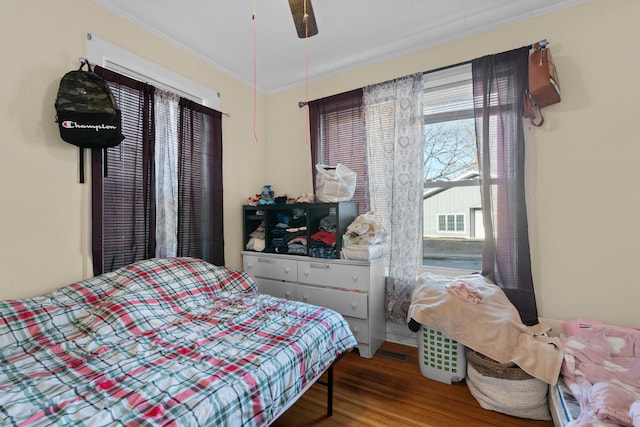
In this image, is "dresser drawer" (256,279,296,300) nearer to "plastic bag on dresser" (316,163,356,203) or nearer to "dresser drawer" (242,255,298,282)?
"dresser drawer" (242,255,298,282)

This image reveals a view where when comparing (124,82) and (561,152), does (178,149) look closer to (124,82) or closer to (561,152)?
(124,82)

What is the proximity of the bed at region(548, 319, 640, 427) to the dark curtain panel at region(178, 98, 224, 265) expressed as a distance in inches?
107

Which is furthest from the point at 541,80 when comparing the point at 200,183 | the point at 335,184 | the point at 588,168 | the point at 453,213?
the point at 200,183

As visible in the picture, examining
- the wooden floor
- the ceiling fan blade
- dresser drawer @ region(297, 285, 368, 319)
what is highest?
the ceiling fan blade

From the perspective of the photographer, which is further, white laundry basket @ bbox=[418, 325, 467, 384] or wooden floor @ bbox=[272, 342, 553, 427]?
white laundry basket @ bbox=[418, 325, 467, 384]

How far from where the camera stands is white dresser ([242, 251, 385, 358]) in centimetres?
242

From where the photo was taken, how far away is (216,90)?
9.52 feet

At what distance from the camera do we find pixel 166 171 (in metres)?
2.41

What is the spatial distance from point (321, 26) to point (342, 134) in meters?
0.99

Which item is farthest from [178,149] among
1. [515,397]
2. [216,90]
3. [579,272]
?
[579,272]

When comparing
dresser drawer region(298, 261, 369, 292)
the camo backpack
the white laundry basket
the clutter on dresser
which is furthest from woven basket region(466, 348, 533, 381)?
the camo backpack

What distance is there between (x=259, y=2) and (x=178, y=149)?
4.38 ft

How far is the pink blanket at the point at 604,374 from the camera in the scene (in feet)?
4.02

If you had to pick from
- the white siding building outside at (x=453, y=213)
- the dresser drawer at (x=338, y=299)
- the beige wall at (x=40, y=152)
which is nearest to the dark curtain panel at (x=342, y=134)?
the white siding building outside at (x=453, y=213)
